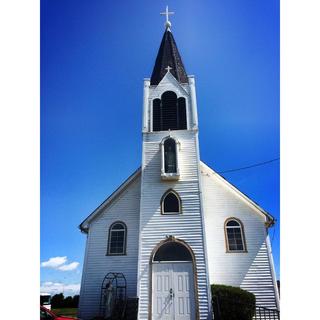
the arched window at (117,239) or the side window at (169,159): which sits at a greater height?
the side window at (169,159)

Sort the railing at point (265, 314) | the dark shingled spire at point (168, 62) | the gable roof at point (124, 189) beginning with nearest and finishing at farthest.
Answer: the railing at point (265, 314) < the gable roof at point (124, 189) < the dark shingled spire at point (168, 62)

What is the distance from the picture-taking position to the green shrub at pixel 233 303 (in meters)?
11.2

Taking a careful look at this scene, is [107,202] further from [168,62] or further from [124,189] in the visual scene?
[168,62]

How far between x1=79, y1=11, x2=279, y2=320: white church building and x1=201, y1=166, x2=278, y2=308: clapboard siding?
0.04 metres

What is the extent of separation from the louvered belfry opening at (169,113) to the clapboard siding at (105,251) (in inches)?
124

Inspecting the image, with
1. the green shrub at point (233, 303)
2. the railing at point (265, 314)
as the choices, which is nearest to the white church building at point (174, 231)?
the railing at point (265, 314)

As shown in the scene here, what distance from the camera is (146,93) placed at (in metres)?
16.2

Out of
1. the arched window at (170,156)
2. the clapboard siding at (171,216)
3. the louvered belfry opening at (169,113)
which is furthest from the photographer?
the louvered belfry opening at (169,113)

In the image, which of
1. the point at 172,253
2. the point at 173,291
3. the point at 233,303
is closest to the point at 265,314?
the point at 233,303

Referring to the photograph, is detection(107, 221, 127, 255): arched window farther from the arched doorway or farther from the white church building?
the arched doorway

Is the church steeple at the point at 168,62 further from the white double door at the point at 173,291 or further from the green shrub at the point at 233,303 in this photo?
the green shrub at the point at 233,303

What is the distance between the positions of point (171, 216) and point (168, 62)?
32.9ft
